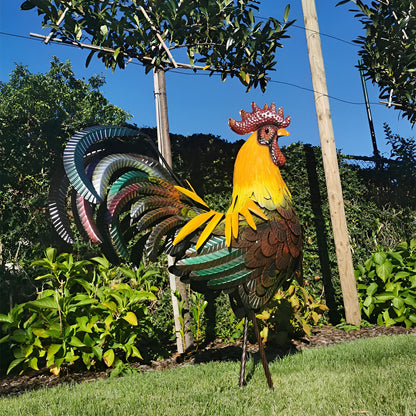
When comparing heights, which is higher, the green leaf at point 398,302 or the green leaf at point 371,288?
the green leaf at point 371,288

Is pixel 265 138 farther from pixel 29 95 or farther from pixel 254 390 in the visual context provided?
pixel 29 95

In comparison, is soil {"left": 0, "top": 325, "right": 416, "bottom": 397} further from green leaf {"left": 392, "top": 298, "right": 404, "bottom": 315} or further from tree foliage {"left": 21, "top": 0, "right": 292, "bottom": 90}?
tree foliage {"left": 21, "top": 0, "right": 292, "bottom": 90}

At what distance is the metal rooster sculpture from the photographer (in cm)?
270

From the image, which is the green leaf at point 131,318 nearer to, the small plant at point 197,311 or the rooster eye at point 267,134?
the small plant at point 197,311

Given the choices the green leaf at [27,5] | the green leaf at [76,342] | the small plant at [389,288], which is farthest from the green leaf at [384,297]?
the green leaf at [27,5]

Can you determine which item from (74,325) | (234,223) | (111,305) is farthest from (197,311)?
(234,223)

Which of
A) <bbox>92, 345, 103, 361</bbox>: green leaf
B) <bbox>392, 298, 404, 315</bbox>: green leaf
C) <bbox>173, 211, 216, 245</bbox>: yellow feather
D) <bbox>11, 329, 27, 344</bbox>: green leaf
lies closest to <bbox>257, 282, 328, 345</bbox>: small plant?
<bbox>392, 298, 404, 315</bbox>: green leaf

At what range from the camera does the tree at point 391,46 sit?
211 inches

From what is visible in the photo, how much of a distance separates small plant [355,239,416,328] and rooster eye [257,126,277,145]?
3437 mm

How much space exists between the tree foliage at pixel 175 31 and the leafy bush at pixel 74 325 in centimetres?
227

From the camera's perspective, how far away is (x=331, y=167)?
538cm

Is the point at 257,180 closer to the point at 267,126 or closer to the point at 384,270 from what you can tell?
the point at 267,126

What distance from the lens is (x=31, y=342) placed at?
12.1 feet

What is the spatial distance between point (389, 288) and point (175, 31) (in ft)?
14.6
